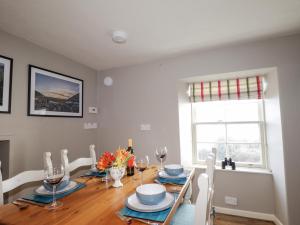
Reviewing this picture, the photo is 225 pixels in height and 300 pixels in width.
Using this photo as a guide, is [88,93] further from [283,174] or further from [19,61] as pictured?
[283,174]

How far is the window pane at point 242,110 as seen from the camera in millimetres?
2635

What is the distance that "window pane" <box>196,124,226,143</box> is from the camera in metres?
2.79

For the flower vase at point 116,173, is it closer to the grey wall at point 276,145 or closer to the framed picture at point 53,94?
the framed picture at point 53,94

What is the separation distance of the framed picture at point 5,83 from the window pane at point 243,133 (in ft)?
9.75

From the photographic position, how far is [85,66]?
3.02 m

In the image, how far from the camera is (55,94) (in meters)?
2.44

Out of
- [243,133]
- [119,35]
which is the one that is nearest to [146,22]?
[119,35]

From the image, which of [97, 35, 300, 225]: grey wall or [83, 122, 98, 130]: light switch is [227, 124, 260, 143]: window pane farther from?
[83, 122, 98, 130]: light switch

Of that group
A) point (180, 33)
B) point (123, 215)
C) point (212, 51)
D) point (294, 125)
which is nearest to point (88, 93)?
point (180, 33)

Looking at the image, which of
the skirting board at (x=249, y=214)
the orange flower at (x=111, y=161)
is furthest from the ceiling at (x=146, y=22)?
the skirting board at (x=249, y=214)

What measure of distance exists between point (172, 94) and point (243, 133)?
126cm

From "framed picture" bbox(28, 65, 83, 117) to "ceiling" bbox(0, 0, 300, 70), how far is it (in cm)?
39

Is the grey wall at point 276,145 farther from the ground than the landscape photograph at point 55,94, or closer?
closer

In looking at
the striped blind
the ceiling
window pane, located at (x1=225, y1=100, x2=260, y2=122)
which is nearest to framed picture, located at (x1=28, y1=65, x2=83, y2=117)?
the ceiling
